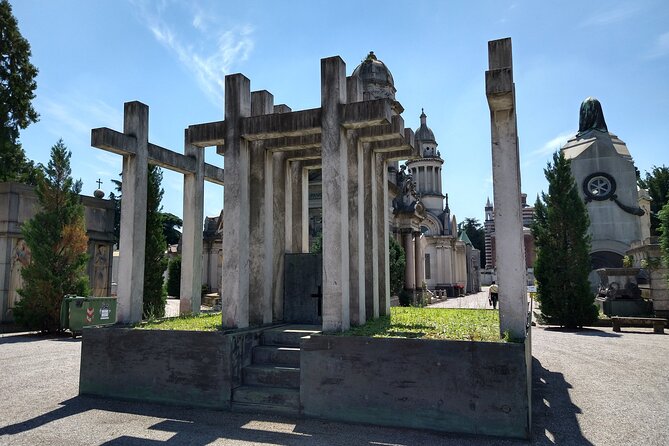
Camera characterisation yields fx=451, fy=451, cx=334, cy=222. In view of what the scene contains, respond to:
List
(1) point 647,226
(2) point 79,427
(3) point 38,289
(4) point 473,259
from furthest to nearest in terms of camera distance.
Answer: (4) point 473,259, (1) point 647,226, (3) point 38,289, (2) point 79,427

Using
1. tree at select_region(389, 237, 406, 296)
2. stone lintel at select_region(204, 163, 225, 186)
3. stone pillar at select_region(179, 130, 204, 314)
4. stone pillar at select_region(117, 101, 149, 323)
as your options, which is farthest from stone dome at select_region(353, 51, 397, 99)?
stone pillar at select_region(117, 101, 149, 323)

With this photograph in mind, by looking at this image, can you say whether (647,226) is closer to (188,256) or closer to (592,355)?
(592,355)

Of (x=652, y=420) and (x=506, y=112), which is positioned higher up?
(x=506, y=112)

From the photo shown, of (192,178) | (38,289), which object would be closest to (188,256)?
(192,178)

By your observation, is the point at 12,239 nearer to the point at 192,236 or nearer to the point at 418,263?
the point at 192,236

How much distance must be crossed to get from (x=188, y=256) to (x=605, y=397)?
8.63 meters

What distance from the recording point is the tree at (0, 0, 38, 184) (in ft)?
75.9

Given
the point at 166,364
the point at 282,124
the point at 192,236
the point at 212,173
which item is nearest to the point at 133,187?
the point at 192,236

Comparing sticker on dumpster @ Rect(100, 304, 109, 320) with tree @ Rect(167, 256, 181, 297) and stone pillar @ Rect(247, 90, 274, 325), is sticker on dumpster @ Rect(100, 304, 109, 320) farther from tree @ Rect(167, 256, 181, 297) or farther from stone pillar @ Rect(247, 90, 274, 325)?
tree @ Rect(167, 256, 181, 297)

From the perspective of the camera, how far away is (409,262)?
2611 cm

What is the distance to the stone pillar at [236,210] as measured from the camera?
753 cm

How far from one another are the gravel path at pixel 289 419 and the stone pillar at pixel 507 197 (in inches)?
61.2

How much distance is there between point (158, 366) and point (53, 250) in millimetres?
11412

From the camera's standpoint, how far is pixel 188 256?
10.4 metres
